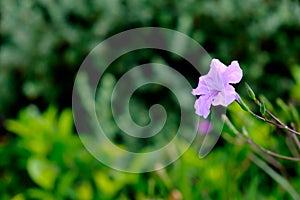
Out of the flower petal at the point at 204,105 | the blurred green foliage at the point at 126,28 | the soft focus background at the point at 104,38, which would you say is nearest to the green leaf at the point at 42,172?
the soft focus background at the point at 104,38

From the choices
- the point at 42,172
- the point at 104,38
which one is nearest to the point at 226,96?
the point at 42,172

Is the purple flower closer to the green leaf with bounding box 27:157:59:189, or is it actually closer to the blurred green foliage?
the green leaf with bounding box 27:157:59:189

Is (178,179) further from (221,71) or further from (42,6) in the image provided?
(42,6)

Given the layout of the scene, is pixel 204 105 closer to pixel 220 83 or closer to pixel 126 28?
pixel 220 83

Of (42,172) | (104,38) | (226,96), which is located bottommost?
(226,96)

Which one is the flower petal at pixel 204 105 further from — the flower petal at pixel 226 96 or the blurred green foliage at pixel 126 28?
the blurred green foliage at pixel 126 28

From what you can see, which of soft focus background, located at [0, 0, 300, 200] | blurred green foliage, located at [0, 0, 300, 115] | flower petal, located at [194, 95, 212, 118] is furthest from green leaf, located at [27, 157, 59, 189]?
flower petal, located at [194, 95, 212, 118]

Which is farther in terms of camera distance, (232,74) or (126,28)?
(126,28)
